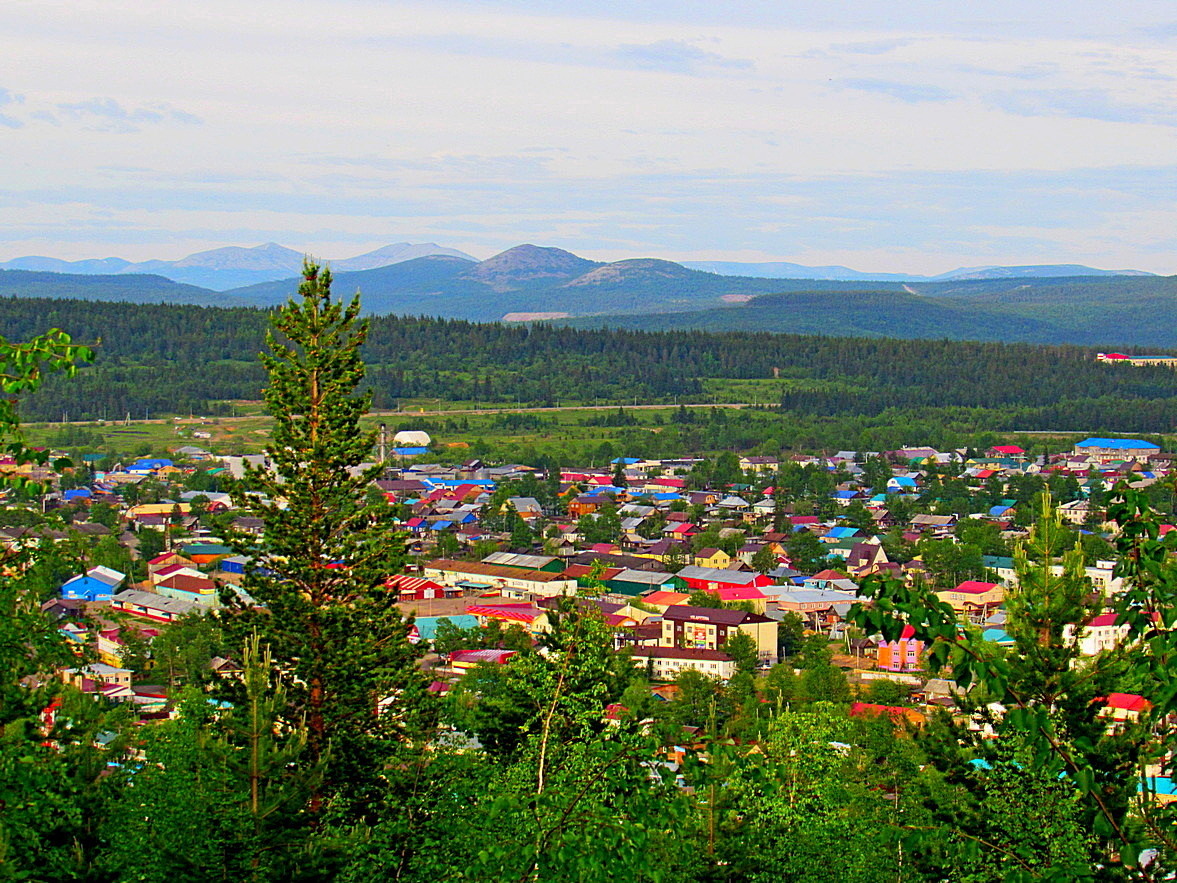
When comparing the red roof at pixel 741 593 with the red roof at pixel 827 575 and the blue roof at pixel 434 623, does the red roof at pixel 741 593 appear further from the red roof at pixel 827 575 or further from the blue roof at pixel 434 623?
the blue roof at pixel 434 623

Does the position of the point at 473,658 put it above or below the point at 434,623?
above

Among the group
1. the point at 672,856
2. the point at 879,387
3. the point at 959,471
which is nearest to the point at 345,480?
the point at 672,856

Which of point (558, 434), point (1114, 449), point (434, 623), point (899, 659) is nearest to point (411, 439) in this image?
point (558, 434)

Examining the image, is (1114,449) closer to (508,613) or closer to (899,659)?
(899,659)

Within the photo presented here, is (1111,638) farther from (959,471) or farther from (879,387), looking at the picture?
(879,387)

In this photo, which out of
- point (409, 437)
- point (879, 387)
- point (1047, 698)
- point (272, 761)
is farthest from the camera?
point (879, 387)

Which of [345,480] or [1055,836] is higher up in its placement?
[345,480]

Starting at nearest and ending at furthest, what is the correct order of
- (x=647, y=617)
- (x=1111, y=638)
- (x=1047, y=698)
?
(x=1047, y=698), (x=1111, y=638), (x=647, y=617)
